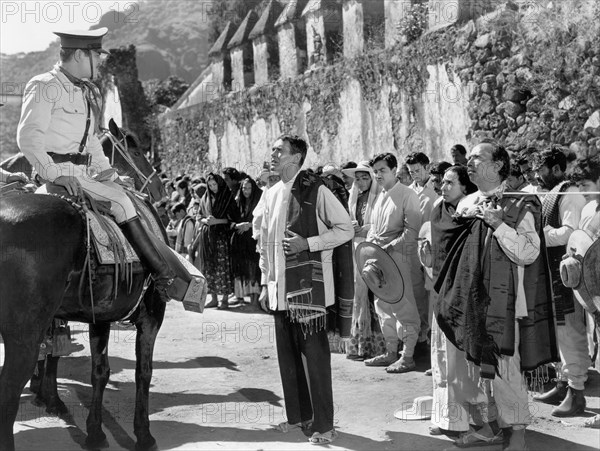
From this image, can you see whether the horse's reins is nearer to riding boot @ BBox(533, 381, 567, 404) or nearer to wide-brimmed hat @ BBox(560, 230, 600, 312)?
wide-brimmed hat @ BBox(560, 230, 600, 312)

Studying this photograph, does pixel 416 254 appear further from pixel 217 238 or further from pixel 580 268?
pixel 217 238

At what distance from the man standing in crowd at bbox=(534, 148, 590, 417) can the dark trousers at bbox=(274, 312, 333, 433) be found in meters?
1.87

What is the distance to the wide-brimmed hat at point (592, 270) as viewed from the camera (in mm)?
5402

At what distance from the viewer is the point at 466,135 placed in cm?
1238

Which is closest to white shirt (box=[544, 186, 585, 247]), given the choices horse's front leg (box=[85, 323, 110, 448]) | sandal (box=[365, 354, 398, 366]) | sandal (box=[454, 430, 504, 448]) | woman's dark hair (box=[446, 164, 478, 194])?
woman's dark hair (box=[446, 164, 478, 194])

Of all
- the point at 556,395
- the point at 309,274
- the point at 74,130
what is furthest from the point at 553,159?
the point at 74,130

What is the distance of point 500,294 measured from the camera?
517cm

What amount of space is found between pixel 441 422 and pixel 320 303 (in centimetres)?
120

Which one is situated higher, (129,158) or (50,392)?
(129,158)

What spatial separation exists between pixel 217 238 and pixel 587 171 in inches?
290

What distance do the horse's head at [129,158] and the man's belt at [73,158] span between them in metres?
1.29

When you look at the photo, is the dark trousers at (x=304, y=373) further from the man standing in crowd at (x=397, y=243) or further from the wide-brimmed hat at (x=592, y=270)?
the man standing in crowd at (x=397, y=243)

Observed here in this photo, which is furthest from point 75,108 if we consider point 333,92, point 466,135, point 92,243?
point 333,92

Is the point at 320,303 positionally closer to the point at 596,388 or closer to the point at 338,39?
the point at 596,388
